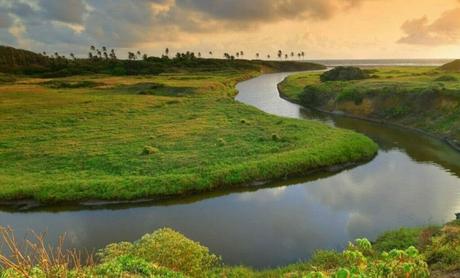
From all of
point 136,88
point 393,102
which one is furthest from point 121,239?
point 136,88

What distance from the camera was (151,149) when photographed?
44.0 m

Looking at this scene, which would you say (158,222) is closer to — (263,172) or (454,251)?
(263,172)

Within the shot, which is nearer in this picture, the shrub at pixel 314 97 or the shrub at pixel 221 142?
the shrub at pixel 221 142

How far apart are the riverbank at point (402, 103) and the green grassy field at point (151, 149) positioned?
15.1 metres

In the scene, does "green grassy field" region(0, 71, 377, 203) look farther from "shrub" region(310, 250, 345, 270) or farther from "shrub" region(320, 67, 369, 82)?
"shrub" region(320, 67, 369, 82)

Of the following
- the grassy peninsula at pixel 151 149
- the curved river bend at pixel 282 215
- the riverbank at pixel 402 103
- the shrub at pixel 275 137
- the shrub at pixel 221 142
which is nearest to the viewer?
the curved river bend at pixel 282 215

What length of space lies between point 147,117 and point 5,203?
110 feet

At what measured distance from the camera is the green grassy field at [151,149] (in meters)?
36.2

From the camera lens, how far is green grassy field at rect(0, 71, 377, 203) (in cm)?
3619

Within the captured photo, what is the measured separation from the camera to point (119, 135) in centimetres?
5347

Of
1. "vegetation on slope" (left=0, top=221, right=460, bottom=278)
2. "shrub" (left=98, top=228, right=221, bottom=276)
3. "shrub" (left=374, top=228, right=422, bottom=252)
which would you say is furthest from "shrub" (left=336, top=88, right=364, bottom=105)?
"shrub" (left=98, top=228, right=221, bottom=276)

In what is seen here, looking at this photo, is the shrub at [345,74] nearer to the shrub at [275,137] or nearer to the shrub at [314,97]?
the shrub at [314,97]

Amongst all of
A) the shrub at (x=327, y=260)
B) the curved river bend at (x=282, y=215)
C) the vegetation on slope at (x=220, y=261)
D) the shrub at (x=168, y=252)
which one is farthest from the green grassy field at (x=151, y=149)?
the shrub at (x=168, y=252)

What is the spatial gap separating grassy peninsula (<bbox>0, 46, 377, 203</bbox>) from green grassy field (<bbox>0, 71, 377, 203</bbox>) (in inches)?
3.8
